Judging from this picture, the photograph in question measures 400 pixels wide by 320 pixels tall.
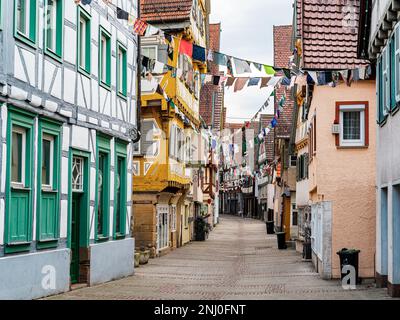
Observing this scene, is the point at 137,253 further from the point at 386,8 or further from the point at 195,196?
the point at 195,196

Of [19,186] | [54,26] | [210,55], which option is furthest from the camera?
[210,55]

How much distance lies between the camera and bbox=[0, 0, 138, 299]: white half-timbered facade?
554 inches

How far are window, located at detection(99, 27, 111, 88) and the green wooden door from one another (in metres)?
3.20

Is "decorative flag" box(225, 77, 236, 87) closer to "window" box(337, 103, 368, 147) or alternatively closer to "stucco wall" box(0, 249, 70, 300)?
"window" box(337, 103, 368, 147)

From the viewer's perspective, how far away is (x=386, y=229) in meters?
18.4

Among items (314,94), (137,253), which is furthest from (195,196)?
(314,94)

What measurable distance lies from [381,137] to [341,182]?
4383 millimetres

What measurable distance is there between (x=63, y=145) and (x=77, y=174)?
1679 millimetres

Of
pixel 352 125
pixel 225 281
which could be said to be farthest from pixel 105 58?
pixel 352 125

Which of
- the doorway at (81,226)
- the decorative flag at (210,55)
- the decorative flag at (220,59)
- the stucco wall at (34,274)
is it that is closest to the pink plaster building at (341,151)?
the decorative flag at (220,59)

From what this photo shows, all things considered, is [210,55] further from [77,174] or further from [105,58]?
[77,174]

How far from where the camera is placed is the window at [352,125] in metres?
22.7

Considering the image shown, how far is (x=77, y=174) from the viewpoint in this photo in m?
18.5

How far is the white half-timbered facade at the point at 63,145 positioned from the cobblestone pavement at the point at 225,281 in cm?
101
